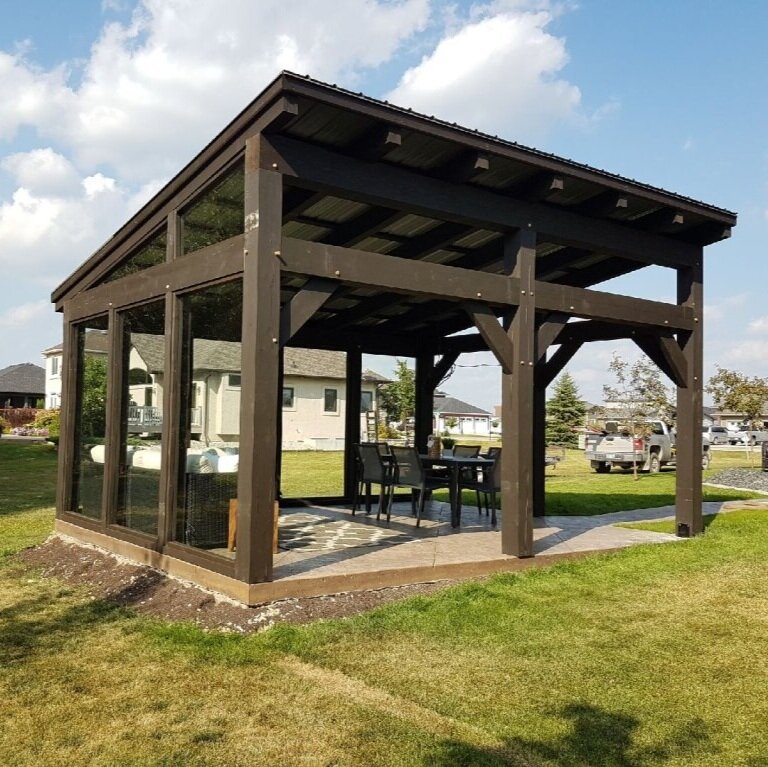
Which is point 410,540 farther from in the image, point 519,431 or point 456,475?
point 519,431

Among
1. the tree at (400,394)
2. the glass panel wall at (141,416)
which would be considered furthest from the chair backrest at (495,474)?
the tree at (400,394)

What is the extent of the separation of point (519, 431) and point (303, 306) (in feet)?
7.94

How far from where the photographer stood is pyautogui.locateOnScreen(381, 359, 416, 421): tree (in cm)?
3862

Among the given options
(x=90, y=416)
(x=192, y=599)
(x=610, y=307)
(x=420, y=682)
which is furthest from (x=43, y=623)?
(x=610, y=307)

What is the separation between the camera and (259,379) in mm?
5293

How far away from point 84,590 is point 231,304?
2830 millimetres

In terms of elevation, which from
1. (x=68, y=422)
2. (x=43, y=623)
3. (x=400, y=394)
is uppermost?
(x=400, y=394)

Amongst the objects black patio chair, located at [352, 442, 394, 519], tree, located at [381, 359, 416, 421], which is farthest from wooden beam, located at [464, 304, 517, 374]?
tree, located at [381, 359, 416, 421]

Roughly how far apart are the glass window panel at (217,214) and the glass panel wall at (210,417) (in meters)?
0.45

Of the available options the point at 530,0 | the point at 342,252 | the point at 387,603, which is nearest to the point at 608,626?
the point at 387,603

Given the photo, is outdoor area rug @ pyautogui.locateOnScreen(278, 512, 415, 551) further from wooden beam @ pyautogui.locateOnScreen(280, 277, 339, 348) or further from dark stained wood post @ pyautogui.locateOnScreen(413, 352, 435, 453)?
dark stained wood post @ pyautogui.locateOnScreen(413, 352, 435, 453)

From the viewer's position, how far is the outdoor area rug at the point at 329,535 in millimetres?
7199

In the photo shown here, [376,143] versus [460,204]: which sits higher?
[376,143]

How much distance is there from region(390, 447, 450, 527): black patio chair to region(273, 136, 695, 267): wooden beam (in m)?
2.87
